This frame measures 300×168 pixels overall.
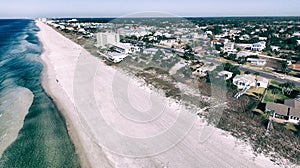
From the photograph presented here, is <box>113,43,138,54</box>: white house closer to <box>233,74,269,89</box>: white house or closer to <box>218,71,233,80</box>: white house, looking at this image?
<box>218,71,233,80</box>: white house

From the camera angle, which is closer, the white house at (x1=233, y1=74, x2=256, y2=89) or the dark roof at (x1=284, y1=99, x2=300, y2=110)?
the dark roof at (x1=284, y1=99, x2=300, y2=110)

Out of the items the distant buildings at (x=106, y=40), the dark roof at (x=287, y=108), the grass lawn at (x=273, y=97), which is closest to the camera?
the dark roof at (x=287, y=108)

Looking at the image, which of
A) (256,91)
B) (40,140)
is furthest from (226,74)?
(40,140)

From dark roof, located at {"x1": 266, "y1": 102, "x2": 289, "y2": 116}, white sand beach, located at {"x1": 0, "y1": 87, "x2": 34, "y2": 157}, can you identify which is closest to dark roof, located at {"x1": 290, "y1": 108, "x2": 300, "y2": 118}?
dark roof, located at {"x1": 266, "y1": 102, "x2": 289, "y2": 116}

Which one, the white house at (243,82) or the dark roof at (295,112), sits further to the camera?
the white house at (243,82)

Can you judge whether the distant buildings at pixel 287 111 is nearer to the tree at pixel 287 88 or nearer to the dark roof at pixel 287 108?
the dark roof at pixel 287 108

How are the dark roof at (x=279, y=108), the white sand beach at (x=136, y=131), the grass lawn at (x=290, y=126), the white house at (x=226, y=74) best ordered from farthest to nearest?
the white house at (x=226, y=74) < the dark roof at (x=279, y=108) < the grass lawn at (x=290, y=126) < the white sand beach at (x=136, y=131)

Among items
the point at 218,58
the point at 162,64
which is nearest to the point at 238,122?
the point at 162,64

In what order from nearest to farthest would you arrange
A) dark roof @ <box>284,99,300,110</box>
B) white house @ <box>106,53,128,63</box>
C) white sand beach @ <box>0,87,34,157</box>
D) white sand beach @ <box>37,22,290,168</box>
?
white sand beach @ <box>37,22,290,168</box>, white sand beach @ <box>0,87,34,157</box>, dark roof @ <box>284,99,300,110</box>, white house @ <box>106,53,128,63</box>

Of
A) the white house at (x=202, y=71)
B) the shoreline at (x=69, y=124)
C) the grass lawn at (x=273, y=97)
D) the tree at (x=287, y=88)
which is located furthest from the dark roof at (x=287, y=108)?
the shoreline at (x=69, y=124)
